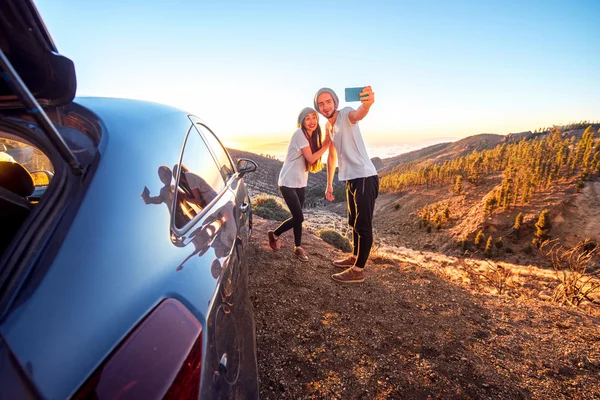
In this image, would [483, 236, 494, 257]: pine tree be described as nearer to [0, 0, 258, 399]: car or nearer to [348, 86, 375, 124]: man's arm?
[348, 86, 375, 124]: man's arm

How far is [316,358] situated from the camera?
2125 millimetres

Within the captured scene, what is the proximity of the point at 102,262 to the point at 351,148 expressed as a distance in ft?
8.58

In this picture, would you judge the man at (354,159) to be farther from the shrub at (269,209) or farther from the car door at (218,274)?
the shrub at (269,209)

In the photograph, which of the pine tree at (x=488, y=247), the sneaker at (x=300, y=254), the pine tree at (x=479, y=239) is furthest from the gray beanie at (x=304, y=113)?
the pine tree at (x=479, y=239)

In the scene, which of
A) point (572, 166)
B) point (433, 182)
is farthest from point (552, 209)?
point (433, 182)

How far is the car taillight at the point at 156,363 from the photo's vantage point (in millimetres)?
549

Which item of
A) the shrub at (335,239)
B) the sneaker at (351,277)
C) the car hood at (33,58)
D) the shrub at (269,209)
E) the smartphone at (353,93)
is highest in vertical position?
the smartphone at (353,93)

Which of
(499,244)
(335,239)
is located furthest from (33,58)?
(499,244)

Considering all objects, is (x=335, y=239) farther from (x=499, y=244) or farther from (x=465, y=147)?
(x=465, y=147)

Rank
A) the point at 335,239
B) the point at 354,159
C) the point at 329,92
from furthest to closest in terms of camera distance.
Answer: the point at 335,239
the point at 329,92
the point at 354,159

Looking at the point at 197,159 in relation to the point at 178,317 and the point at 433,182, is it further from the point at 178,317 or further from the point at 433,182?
the point at 433,182

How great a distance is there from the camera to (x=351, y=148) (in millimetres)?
2980

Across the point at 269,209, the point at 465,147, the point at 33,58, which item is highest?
the point at 33,58

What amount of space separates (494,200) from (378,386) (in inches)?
877
